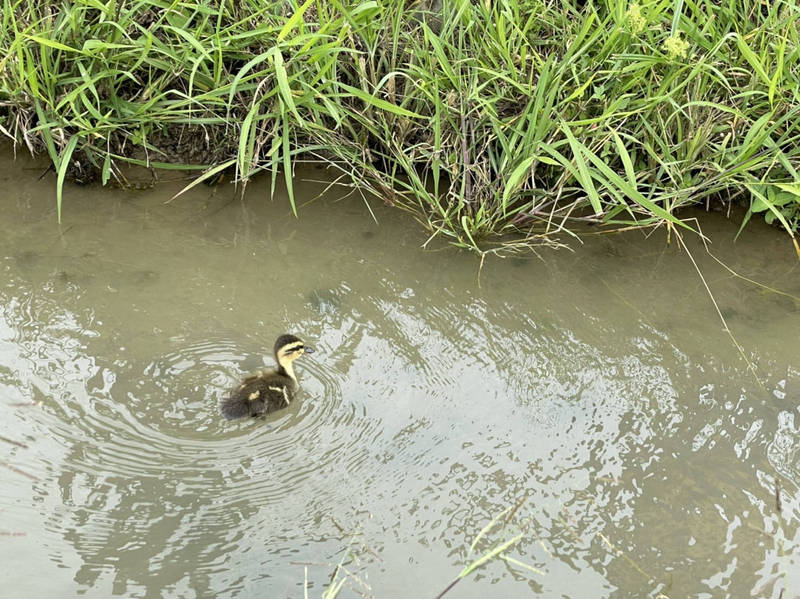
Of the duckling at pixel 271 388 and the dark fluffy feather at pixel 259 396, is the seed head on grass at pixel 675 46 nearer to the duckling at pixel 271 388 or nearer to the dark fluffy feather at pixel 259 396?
the duckling at pixel 271 388

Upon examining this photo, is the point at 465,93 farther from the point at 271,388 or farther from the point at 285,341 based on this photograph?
the point at 271,388

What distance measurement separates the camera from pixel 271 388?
4242 mm

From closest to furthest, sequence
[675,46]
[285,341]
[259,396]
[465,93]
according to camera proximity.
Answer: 1. [259,396]
2. [285,341]
3. [675,46]
4. [465,93]

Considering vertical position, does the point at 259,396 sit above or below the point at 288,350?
below

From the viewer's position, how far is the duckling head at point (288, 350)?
438 cm

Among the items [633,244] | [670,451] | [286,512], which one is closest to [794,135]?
[633,244]

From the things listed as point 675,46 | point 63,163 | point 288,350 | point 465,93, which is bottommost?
point 288,350

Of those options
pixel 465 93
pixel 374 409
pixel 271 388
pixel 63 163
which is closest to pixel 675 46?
pixel 465 93

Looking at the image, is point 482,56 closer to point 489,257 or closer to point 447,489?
point 489,257

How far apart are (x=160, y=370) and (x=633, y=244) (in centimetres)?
258

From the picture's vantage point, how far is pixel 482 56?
511cm

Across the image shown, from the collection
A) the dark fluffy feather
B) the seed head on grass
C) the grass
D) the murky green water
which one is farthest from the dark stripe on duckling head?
the seed head on grass

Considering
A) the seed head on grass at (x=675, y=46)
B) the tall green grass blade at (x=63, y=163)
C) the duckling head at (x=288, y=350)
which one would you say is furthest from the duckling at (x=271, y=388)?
the seed head on grass at (x=675, y=46)

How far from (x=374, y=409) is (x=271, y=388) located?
1.46 ft
